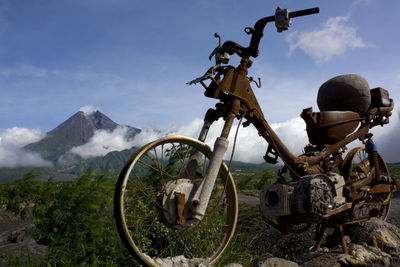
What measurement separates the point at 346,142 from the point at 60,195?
444 centimetres

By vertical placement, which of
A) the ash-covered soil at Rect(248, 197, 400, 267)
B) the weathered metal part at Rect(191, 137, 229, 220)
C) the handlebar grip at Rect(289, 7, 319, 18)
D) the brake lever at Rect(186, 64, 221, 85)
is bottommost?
the ash-covered soil at Rect(248, 197, 400, 267)

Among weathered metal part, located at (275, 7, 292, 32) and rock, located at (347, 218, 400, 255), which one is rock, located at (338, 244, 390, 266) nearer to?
rock, located at (347, 218, 400, 255)

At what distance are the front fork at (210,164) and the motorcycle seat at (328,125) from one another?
195 centimetres

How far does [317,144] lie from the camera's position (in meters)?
5.06

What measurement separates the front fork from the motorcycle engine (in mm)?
1440

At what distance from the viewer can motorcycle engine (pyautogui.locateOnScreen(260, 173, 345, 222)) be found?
3969 mm

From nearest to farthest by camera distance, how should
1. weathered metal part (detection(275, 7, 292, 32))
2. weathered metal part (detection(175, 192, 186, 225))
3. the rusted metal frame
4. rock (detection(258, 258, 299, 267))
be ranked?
weathered metal part (detection(175, 192, 186, 225))
weathered metal part (detection(275, 7, 292, 32))
rock (detection(258, 258, 299, 267))
the rusted metal frame

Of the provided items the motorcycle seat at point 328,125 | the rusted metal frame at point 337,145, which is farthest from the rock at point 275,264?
the motorcycle seat at point 328,125

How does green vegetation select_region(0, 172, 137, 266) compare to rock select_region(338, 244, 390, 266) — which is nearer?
green vegetation select_region(0, 172, 137, 266)

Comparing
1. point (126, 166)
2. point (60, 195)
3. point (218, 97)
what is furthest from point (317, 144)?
point (60, 195)

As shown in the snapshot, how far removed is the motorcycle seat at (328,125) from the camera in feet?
15.5

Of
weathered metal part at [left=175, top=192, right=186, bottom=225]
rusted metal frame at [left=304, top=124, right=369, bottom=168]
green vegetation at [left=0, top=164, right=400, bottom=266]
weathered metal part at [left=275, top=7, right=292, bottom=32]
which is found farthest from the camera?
rusted metal frame at [left=304, top=124, right=369, bottom=168]

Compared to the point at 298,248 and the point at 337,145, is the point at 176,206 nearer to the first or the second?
the point at 337,145

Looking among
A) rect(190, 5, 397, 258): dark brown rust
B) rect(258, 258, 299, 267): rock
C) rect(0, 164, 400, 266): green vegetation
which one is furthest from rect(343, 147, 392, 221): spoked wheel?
rect(0, 164, 400, 266): green vegetation
